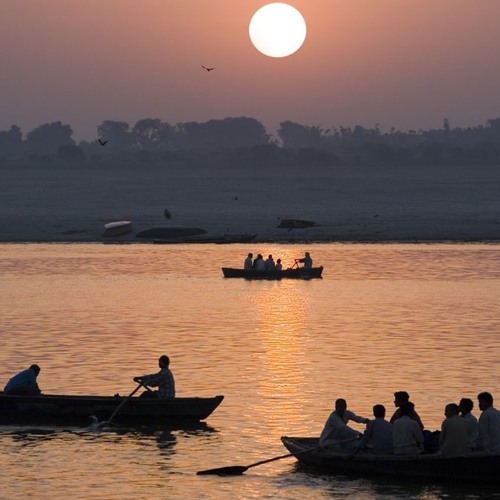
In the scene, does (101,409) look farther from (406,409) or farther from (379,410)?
(406,409)

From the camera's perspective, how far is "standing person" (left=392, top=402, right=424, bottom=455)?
84.5 feet

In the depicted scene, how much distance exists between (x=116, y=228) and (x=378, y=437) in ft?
279

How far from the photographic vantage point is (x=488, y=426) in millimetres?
25531

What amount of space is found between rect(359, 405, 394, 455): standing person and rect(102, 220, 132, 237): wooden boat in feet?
277

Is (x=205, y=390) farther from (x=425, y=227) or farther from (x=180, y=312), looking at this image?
(x=425, y=227)

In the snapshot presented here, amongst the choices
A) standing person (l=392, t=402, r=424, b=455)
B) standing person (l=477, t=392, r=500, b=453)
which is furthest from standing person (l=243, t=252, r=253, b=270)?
standing person (l=477, t=392, r=500, b=453)

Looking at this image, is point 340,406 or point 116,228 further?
point 116,228

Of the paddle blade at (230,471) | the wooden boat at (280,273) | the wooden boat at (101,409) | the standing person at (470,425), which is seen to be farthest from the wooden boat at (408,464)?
the wooden boat at (280,273)

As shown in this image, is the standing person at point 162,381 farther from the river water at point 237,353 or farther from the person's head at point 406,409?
the person's head at point 406,409

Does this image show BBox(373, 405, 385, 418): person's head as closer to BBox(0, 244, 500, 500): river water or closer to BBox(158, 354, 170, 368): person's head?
BBox(0, 244, 500, 500): river water

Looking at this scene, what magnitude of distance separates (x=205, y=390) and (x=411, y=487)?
1159 cm

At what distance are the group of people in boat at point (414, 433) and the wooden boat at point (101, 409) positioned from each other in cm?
528

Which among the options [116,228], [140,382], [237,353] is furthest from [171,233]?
[140,382]

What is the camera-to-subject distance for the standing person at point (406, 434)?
2575cm
